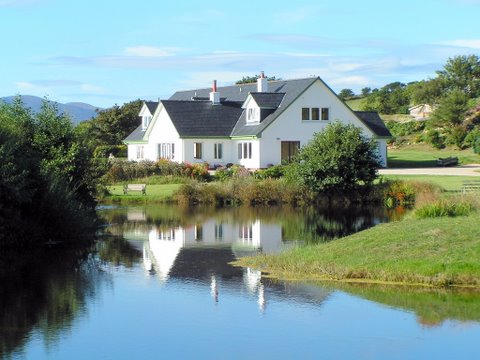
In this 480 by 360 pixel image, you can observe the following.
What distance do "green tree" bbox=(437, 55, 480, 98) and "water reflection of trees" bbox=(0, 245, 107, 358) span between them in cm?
8320

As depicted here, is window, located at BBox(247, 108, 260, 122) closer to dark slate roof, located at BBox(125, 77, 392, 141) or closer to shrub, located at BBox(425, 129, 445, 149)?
dark slate roof, located at BBox(125, 77, 392, 141)

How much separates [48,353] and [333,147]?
107 ft

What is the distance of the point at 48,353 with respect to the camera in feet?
51.6

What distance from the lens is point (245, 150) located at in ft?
220

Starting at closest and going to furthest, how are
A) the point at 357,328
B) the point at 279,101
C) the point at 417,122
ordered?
the point at 357,328 < the point at 279,101 < the point at 417,122

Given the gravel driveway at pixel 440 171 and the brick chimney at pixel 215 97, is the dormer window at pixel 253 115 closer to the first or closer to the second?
the brick chimney at pixel 215 97

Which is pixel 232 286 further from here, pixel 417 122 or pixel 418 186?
pixel 417 122

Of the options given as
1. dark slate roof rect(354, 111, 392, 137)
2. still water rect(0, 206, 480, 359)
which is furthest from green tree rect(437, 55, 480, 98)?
still water rect(0, 206, 480, 359)

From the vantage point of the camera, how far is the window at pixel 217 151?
68.8 meters

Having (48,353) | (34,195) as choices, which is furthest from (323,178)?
(48,353)

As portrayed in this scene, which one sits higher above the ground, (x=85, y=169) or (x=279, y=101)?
(x=279, y=101)

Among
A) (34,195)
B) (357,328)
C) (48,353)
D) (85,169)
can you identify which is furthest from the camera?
(85,169)

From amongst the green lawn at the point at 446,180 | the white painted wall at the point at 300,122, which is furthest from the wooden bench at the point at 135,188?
the white painted wall at the point at 300,122

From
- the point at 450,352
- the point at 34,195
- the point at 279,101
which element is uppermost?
the point at 279,101
